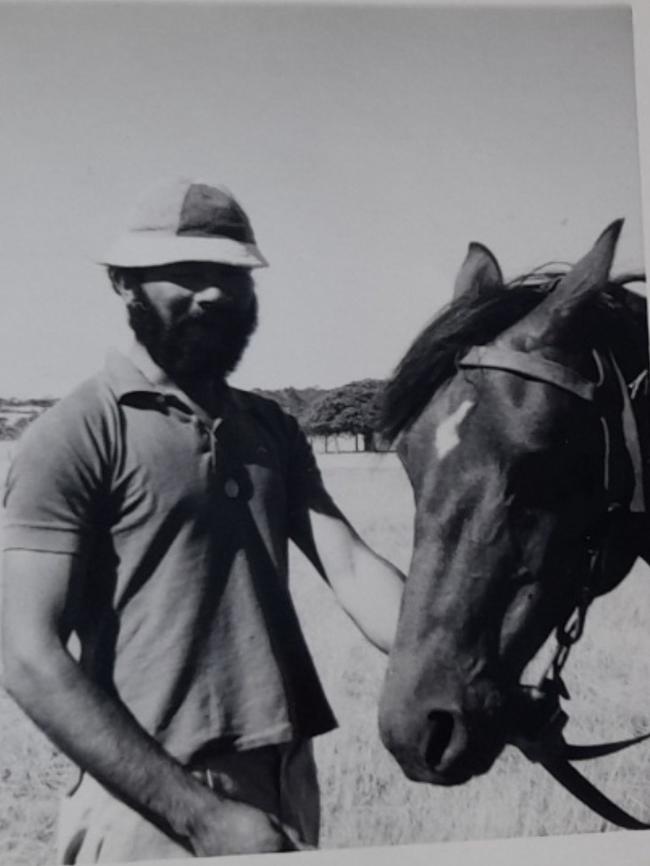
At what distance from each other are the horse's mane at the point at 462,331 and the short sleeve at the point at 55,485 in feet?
2.29

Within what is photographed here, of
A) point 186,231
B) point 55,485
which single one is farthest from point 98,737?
point 186,231

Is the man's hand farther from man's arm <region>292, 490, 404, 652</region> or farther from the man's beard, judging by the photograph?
the man's beard

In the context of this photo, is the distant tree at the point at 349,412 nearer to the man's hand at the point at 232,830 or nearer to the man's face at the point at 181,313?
the man's face at the point at 181,313

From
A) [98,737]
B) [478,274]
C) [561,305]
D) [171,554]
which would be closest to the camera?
[98,737]

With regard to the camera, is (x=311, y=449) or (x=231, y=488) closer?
(x=231, y=488)

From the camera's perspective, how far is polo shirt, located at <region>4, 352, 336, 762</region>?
290 centimetres

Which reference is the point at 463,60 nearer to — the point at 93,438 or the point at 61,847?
the point at 93,438

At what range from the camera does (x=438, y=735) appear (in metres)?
2.99

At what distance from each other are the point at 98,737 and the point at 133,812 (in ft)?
0.62

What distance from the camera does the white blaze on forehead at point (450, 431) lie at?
9.75ft

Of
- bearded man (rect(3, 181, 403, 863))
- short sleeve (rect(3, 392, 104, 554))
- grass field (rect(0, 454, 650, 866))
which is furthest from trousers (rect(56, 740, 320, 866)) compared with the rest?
short sleeve (rect(3, 392, 104, 554))

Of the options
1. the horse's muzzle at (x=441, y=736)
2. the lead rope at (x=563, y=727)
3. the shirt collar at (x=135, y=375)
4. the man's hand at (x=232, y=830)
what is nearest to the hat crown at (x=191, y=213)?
the shirt collar at (x=135, y=375)

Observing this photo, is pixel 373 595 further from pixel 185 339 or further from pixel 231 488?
pixel 185 339

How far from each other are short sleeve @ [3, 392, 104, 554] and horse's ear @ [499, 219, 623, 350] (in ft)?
3.29
